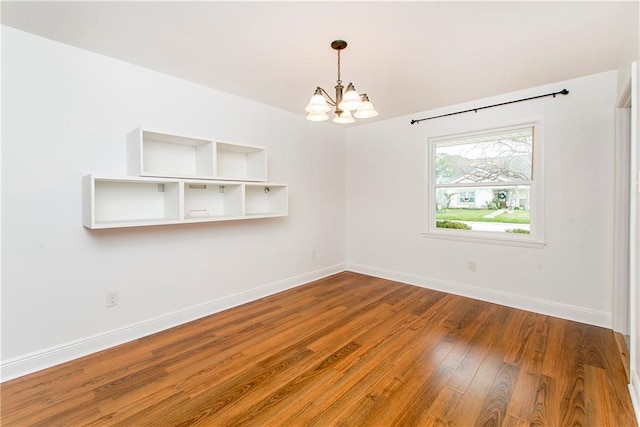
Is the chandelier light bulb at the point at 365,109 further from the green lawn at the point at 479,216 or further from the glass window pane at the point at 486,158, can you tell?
the green lawn at the point at 479,216

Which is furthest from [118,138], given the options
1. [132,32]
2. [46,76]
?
[132,32]

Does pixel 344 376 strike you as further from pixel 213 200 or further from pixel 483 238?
pixel 483 238

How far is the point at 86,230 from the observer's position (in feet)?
7.71

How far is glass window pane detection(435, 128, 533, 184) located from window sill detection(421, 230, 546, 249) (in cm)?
66

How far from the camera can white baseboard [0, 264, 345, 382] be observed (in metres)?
2.07

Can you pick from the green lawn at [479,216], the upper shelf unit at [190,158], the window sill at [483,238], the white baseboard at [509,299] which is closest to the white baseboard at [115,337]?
the upper shelf unit at [190,158]

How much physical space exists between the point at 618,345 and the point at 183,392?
3393 mm

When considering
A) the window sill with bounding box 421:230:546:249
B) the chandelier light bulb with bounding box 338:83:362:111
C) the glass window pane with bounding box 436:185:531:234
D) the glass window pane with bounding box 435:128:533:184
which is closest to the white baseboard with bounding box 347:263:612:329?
the window sill with bounding box 421:230:546:249

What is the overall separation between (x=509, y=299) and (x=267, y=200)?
10.1ft

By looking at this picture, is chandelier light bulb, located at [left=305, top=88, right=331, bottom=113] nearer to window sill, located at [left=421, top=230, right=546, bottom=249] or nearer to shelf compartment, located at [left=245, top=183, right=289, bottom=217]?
shelf compartment, located at [left=245, top=183, right=289, bottom=217]

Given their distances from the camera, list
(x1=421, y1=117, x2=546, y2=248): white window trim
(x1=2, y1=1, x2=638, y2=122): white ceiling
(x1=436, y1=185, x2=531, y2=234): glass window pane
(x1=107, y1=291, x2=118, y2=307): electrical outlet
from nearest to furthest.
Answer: (x1=2, y1=1, x2=638, y2=122): white ceiling, (x1=107, y1=291, x2=118, y2=307): electrical outlet, (x1=421, y1=117, x2=546, y2=248): white window trim, (x1=436, y1=185, x2=531, y2=234): glass window pane

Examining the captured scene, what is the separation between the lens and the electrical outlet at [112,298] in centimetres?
246

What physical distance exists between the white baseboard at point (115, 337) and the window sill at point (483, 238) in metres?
2.22

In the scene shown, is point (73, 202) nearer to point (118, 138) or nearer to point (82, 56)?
point (118, 138)
